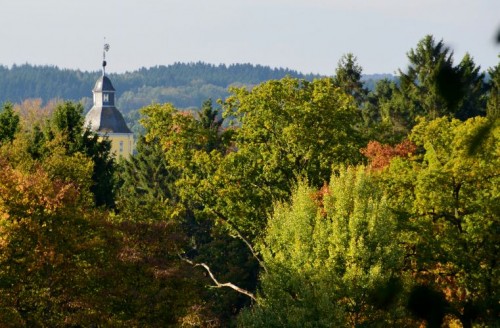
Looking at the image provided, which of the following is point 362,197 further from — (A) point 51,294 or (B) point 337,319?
(A) point 51,294

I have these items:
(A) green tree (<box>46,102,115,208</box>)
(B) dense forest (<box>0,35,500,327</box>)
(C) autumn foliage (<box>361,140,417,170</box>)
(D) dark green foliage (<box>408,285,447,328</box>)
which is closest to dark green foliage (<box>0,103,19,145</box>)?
(A) green tree (<box>46,102,115,208</box>)

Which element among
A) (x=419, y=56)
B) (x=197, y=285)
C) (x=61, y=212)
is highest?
(x=419, y=56)

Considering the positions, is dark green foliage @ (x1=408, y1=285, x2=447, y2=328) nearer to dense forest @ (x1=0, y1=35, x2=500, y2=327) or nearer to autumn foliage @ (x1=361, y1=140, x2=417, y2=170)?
dense forest @ (x1=0, y1=35, x2=500, y2=327)

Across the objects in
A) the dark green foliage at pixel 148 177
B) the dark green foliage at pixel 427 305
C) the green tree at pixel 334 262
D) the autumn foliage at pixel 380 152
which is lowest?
the dark green foliage at pixel 148 177

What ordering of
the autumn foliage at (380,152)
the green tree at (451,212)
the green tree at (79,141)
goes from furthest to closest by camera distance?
1. the green tree at (79,141)
2. the autumn foliage at (380,152)
3. the green tree at (451,212)

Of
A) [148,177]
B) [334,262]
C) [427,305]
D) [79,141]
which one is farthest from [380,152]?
[427,305]

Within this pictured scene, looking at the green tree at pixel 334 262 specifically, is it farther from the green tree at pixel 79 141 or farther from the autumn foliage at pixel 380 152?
the green tree at pixel 79 141

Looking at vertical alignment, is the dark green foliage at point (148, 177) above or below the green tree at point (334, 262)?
below

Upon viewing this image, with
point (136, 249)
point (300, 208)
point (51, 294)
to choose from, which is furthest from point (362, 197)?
point (51, 294)

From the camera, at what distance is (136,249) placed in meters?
31.7

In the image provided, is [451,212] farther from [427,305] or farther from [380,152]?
[427,305]

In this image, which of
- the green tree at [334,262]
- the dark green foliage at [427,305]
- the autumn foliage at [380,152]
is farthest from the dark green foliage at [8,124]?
the dark green foliage at [427,305]

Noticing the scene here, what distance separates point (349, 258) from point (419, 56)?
38.0 m

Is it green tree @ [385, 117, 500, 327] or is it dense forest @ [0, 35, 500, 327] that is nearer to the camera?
dense forest @ [0, 35, 500, 327]
